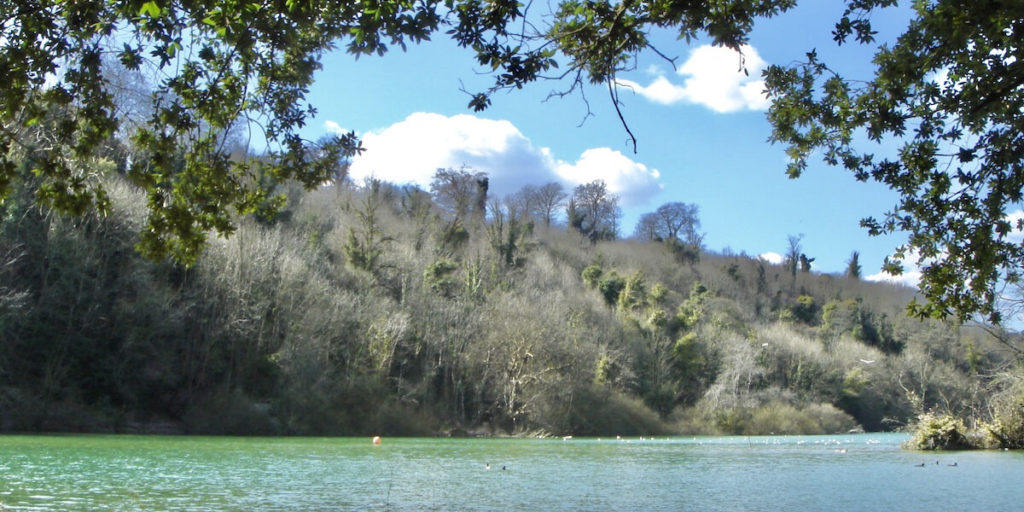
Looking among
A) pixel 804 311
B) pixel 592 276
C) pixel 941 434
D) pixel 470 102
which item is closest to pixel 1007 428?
pixel 941 434

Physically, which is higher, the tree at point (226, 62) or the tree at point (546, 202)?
the tree at point (546, 202)

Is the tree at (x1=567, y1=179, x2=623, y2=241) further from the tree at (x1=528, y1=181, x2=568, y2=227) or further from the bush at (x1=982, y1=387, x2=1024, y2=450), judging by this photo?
the bush at (x1=982, y1=387, x2=1024, y2=450)

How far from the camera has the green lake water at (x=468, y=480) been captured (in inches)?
511

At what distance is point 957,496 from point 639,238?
9273cm

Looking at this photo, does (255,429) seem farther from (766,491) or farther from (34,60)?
(34,60)

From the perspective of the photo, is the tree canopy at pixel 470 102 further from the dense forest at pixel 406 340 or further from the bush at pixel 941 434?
the bush at pixel 941 434

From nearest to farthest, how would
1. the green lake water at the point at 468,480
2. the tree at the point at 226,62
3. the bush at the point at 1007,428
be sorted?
the tree at the point at 226,62 → the green lake water at the point at 468,480 → the bush at the point at 1007,428

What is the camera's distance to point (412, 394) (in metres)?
44.1

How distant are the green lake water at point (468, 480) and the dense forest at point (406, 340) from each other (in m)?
3.96

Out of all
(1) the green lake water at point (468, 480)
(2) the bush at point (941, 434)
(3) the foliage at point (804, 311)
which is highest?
(3) the foliage at point (804, 311)

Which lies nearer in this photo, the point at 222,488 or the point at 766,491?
the point at 222,488

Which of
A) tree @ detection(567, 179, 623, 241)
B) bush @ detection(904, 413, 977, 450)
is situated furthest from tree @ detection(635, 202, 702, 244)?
bush @ detection(904, 413, 977, 450)

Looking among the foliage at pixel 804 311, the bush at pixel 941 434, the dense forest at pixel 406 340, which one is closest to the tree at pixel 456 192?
the dense forest at pixel 406 340

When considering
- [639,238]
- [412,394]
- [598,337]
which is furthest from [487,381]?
[639,238]
